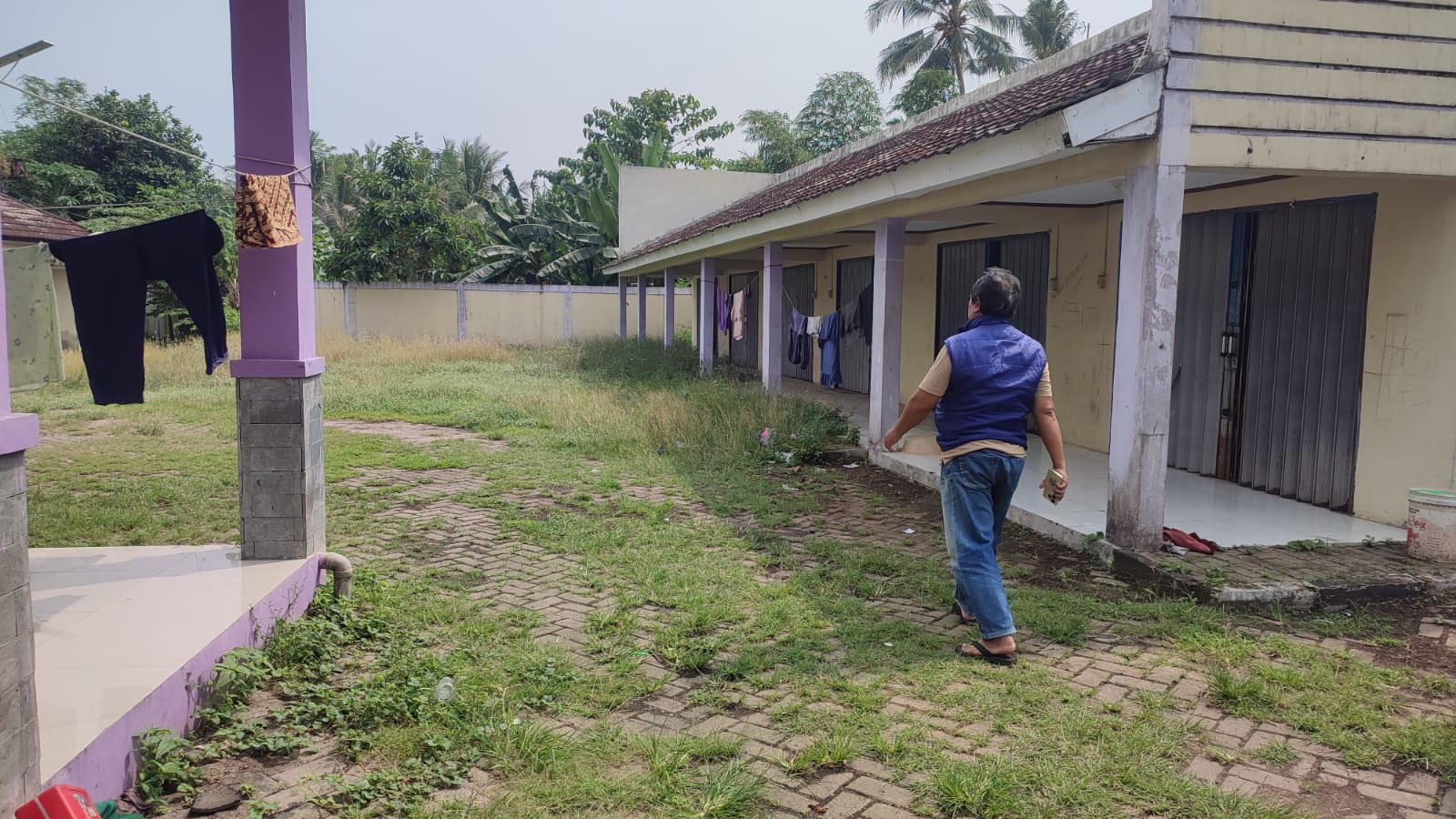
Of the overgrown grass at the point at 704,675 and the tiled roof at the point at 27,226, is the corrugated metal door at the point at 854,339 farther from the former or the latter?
the tiled roof at the point at 27,226

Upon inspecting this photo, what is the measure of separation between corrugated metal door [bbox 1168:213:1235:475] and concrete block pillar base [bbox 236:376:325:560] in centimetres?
691

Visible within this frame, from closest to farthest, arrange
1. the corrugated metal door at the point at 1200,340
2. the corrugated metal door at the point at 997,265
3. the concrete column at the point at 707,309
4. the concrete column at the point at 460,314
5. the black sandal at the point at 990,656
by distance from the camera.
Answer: the black sandal at the point at 990,656 → the corrugated metal door at the point at 1200,340 → the corrugated metal door at the point at 997,265 → the concrete column at the point at 707,309 → the concrete column at the point at 460,314

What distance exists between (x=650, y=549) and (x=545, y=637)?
158 centimetres

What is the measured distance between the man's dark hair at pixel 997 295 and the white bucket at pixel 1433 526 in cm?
330

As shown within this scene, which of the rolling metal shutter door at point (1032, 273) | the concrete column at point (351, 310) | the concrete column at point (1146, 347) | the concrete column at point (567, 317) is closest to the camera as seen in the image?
the concrete column at point (1146, 347)

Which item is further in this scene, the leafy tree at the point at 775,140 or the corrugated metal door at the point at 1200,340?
the leafy tree at the point at 775,140

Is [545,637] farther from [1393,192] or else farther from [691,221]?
[691,221]

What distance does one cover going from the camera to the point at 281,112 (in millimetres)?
4969

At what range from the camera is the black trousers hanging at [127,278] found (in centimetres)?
477

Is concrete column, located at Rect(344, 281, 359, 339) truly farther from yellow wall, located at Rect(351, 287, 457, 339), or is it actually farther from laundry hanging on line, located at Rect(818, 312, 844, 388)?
laundry hanging on line, located at Rect(818, 312, 844, 388)

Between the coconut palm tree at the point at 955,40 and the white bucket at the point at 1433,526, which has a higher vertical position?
the coconut palm tree at the point at 955,40

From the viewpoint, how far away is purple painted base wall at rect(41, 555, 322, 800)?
9.55 feet

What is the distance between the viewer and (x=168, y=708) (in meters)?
3.41

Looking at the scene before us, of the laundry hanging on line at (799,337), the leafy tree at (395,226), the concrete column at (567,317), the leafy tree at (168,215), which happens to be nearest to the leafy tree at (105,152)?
the leafy tree at (168,215)
